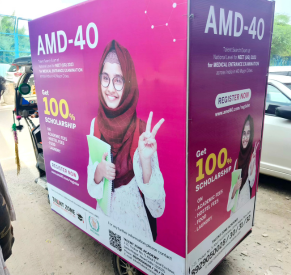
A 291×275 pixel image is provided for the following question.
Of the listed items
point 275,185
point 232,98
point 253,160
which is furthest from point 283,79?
point 232,98

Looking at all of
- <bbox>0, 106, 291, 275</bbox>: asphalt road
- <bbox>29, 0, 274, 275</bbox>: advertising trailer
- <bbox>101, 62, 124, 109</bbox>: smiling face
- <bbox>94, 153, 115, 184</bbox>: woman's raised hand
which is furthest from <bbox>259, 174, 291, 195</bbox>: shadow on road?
<bbox>101, 62, 124, 109</bbox>: smiling face

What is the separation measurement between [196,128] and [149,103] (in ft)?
1.06

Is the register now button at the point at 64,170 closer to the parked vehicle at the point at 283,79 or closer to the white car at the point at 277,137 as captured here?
the white car at the point at 277,137

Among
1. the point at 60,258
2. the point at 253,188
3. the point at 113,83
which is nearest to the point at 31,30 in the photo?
the point at 113,83

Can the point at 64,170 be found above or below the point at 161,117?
below

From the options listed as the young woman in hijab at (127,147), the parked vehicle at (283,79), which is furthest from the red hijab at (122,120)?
the parked vehicle at (283,79)

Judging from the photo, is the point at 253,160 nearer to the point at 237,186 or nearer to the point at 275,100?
the point at 237,186

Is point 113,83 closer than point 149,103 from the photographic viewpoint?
No

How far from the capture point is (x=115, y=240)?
7.22 ft

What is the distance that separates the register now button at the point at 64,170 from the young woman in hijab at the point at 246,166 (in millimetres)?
1391

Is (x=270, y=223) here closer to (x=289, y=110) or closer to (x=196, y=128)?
(x=289, y=110)

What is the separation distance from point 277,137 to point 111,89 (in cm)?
282

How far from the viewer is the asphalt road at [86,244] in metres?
2.65

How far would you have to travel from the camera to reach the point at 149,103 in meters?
1.64
